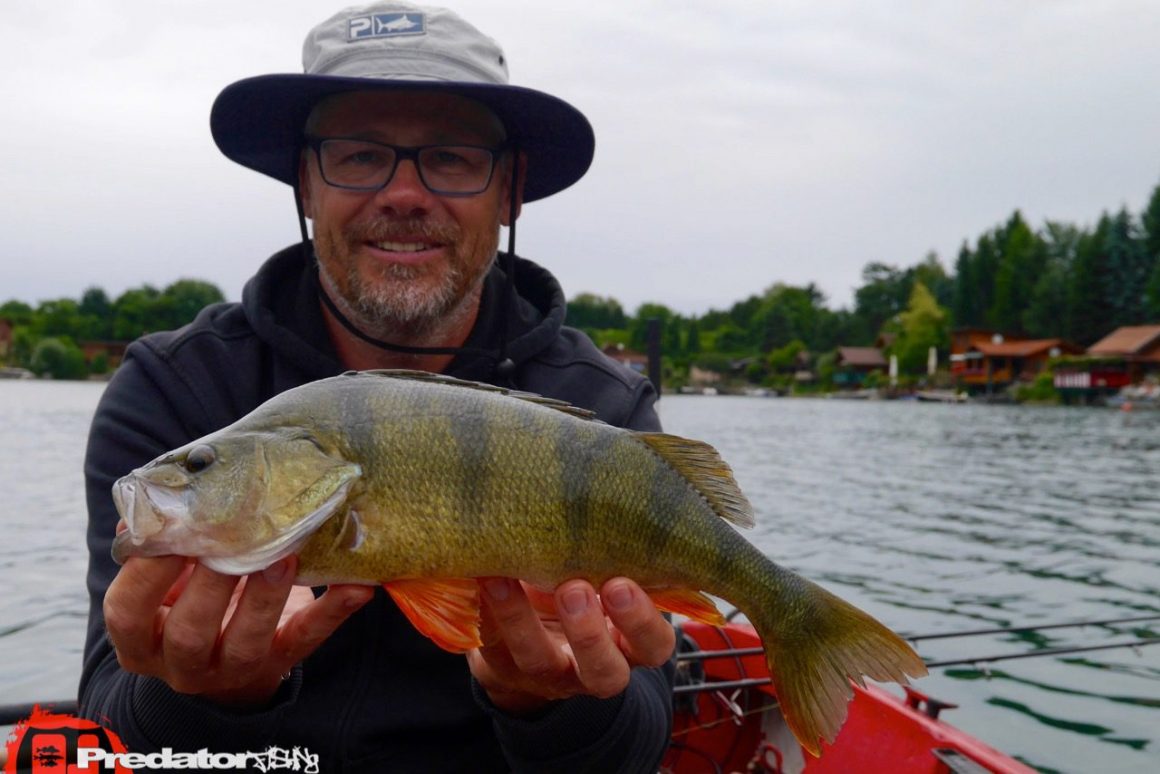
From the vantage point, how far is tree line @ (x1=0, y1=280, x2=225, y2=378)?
79.2 meters

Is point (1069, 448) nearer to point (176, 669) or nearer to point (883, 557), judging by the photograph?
point (883, 557)

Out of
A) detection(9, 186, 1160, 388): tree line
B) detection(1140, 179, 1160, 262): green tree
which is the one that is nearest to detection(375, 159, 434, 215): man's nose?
detection(9, 186, 1160, 388): tree line

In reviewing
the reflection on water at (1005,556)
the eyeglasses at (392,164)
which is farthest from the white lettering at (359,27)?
the reflection on water at (1005,556)

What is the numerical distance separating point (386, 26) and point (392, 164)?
0.54 meters

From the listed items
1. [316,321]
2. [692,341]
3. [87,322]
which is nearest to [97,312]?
[87,322]

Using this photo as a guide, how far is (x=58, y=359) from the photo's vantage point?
291ft

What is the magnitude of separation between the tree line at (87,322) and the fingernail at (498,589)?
77445mm

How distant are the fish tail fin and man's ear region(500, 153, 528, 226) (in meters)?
2.07

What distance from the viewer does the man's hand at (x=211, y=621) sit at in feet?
6.99

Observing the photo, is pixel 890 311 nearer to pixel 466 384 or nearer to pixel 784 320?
pixel 784 320

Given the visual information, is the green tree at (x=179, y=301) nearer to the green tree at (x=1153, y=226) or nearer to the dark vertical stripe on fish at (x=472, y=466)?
the dark vertical stripe on fish at (x=472, y=466)

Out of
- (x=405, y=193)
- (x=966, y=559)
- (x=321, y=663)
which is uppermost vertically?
(x=405, y=193)

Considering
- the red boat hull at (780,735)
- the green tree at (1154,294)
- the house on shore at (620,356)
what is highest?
the green tree at (1154,294)

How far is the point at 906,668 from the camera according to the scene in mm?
2379
